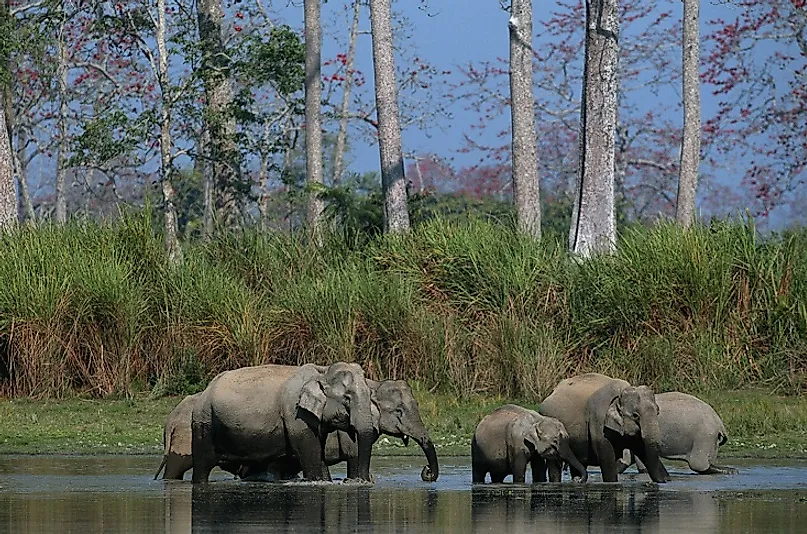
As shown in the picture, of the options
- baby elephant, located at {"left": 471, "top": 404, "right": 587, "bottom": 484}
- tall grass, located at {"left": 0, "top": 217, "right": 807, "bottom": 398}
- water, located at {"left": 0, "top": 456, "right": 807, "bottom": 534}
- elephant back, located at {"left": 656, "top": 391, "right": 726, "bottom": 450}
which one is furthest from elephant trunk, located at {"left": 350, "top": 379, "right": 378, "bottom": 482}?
tall grass, located at {"left": 0, "top": 217, "right": 807, "bottom": 398}

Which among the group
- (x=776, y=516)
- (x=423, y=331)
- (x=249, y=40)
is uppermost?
(x=249, y=40)

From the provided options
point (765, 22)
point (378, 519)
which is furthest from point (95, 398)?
point (765, 22)

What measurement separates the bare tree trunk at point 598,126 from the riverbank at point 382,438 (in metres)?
6.54

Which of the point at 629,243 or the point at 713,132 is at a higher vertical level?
the point at 713,132

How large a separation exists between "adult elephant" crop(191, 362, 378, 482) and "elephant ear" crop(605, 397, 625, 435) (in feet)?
8.30

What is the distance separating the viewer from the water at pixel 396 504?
1182 centimetres

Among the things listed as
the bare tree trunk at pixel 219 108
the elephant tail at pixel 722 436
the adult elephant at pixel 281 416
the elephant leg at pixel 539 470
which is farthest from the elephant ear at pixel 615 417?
the bare tree trunk at pixel 219 108

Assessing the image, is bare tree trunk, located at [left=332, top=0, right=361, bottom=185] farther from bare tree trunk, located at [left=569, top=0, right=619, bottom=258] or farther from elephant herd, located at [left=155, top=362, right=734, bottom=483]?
elephant herd, located at [left=155, top=362, right=734, bottom=483]

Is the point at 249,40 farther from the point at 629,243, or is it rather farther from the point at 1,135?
the point at 629,243

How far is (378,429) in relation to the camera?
51.4ft

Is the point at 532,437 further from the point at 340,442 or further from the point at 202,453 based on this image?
the point at 202,453

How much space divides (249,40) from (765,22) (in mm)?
14662

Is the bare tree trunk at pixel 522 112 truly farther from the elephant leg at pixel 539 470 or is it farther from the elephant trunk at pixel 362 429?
the elephant trunk at pixel 362 429

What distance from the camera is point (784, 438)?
65.5 feet
